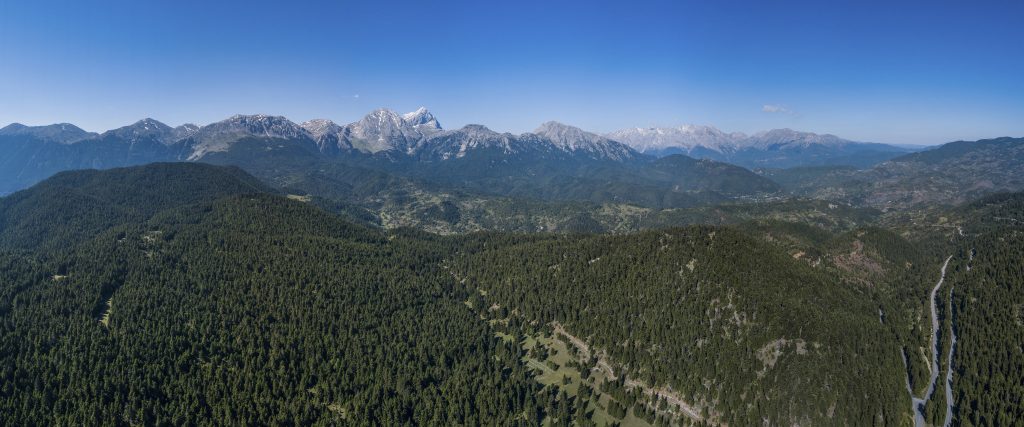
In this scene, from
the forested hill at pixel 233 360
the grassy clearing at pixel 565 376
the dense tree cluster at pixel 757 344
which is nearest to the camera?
the forested hill at pixel 233 360

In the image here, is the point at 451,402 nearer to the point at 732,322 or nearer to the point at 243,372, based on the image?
the point at 243,372

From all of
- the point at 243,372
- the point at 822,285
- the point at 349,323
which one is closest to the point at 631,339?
the point at 822,285

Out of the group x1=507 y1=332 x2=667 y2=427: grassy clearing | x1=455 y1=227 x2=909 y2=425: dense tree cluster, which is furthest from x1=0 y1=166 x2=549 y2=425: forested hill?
x1=455 y1=227 x2=909 y2=425: dense tree cluster

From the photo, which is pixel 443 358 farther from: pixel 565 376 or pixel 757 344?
pixel 757 344

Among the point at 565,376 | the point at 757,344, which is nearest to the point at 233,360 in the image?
the point at 565,376

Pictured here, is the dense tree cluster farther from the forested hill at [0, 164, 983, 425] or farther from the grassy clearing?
the grassy clearing

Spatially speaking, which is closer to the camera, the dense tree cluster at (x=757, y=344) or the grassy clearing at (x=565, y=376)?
the dense tree cluster at (x=757, y=344)

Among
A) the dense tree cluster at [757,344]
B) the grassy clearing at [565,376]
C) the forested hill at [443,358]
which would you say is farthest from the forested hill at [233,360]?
the dense tree cluster at [757,344]

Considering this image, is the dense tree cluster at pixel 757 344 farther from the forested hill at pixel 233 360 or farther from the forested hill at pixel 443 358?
the forested hill at pixel 233 360

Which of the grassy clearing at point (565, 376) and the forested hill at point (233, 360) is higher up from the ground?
the forested hill at point (233, 360)

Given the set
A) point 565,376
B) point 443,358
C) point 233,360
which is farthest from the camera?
point 443,358

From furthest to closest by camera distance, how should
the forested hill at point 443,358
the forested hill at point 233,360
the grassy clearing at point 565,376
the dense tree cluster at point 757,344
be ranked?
1. the grassy clearing at point 565,376
2. the dense tree cluster at point 757,344
3. the forested hill at point 443,358
4. the forested hill at point 233,360
